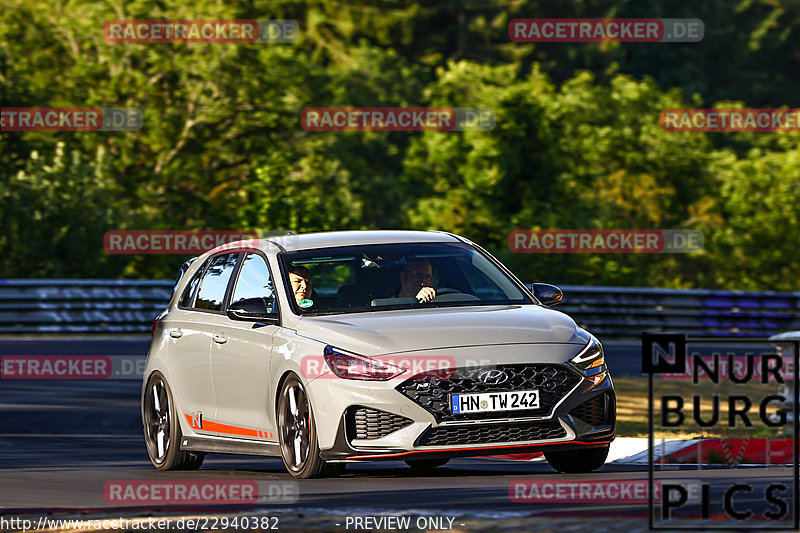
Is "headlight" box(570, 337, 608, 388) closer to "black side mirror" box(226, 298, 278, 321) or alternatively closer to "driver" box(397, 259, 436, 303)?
"driver" box(397, 259, 436, 303)

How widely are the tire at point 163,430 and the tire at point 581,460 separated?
9.35 ft

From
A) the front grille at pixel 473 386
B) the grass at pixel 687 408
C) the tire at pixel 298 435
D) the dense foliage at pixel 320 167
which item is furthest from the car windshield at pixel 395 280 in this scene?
the dense foliage at pixel 320 167

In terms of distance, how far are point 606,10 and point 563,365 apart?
206ft

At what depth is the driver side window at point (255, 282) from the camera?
36.2 ft

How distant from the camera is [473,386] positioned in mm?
9742

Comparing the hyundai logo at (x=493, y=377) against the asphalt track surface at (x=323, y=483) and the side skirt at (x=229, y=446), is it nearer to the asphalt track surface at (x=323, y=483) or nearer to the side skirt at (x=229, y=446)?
the asphalt track surface at (x=323, y=483)

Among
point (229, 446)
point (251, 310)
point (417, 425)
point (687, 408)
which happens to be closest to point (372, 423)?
point (417, 425)

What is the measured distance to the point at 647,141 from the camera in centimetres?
4922

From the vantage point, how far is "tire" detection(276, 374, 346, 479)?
9.99 m

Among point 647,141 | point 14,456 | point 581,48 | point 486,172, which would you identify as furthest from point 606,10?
point 14,456

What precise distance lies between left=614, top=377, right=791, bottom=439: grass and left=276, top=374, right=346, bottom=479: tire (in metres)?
4.70

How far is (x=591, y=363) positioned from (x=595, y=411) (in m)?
0.29

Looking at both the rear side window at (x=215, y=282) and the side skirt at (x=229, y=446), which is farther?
the rear side window at (x=215, y=282)

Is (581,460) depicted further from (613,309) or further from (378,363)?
(613,309)
